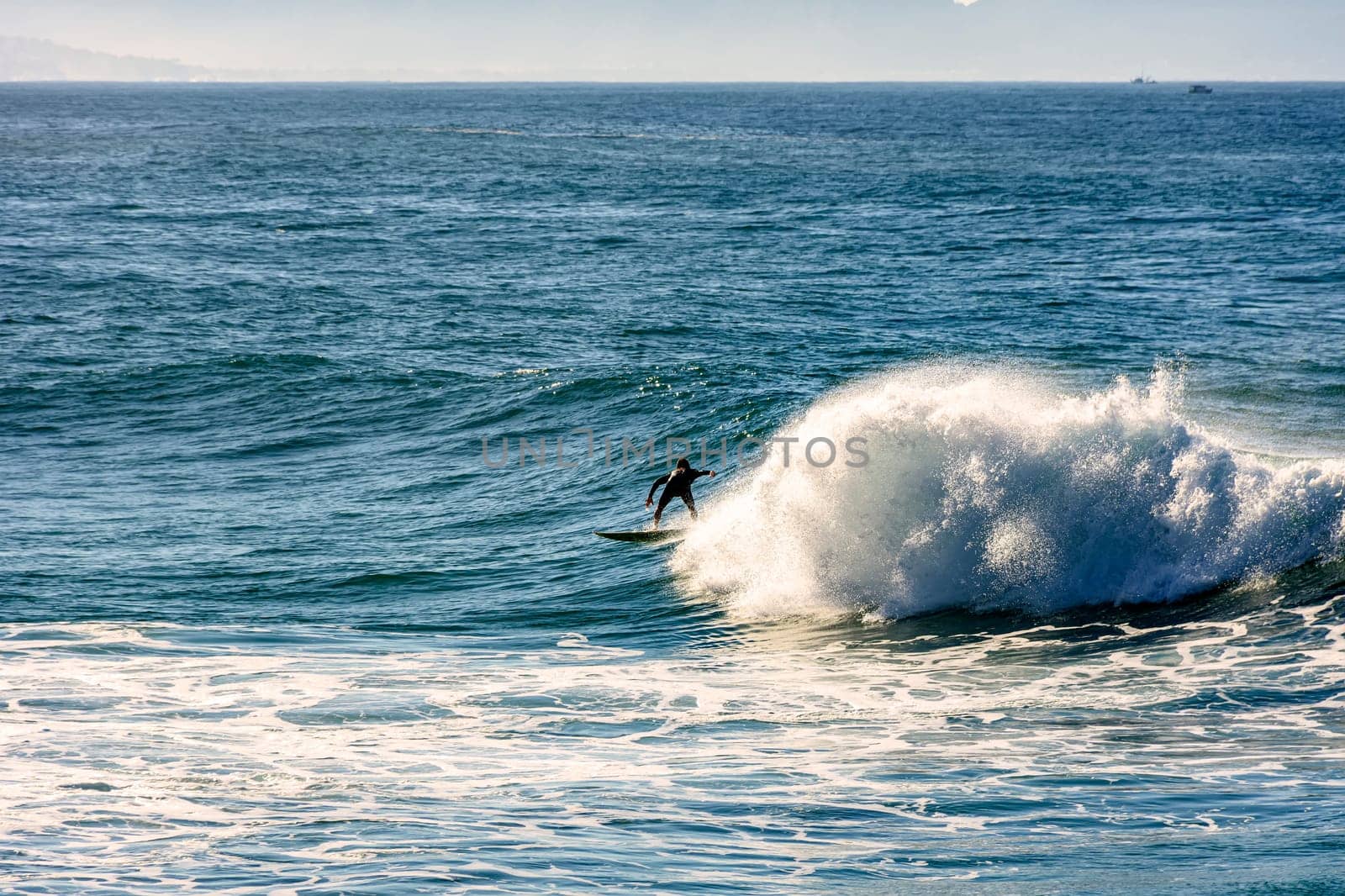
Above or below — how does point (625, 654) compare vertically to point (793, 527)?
below

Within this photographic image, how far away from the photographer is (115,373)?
2856 cm

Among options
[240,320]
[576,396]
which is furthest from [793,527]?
[240,320]

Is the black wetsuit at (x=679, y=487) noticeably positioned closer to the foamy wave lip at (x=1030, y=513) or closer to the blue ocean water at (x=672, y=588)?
the blue ocean water at (x=672, y=588)

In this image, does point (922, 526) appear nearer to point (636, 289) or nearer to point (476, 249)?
point (636, 289)

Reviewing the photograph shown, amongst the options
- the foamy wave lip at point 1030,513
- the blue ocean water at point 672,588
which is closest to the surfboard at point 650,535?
the blue ocean water at point 672,588

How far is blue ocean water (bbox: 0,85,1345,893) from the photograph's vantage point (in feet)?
30.2

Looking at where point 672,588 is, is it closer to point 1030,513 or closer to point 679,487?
point 679,487

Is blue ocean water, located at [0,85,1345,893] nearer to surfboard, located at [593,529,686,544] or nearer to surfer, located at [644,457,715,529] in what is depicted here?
surfboard, located at [593,529,686,544]

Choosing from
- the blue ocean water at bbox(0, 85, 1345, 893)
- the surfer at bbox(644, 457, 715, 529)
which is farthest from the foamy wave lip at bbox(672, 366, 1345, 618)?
the surfer at bbox(644, 457, 715, 529)

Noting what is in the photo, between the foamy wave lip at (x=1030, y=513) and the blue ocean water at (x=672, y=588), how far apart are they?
50 millimetres

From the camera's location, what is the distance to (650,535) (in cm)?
1883

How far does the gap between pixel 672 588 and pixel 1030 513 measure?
4.80 metres

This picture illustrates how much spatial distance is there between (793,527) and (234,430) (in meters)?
13.6

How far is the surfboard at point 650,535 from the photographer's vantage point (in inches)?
739
